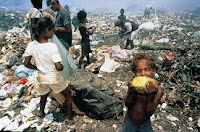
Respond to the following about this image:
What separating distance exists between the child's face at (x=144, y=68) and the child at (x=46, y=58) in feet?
3.52

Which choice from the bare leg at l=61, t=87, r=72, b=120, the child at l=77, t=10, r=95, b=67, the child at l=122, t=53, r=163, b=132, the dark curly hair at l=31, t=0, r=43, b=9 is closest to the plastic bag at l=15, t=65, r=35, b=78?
the child at l=77, t=10, r=95, b=67

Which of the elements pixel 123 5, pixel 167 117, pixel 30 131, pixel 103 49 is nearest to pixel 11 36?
pixel 103 49

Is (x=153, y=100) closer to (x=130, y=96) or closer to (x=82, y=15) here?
(x=130, y=96)

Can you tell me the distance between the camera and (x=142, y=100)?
7.34ft

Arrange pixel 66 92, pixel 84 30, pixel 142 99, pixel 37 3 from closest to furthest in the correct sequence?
pixel 142 99, pixel 66 92, pixel 37 3, pixel 84 30

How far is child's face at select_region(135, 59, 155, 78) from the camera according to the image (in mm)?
2201

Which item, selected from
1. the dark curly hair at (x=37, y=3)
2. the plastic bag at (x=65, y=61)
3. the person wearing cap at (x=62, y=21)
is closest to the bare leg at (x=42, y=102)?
the plastic bag at (x=65, y=61)

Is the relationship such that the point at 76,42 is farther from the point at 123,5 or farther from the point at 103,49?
the point at 123,5

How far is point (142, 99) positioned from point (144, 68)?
0.24 metres

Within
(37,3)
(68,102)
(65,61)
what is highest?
(37,3)

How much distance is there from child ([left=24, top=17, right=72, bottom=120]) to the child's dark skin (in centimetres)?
106

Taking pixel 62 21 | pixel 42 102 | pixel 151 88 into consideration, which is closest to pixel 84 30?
pixel 62 21

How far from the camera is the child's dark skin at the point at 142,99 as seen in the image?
7.24 feet

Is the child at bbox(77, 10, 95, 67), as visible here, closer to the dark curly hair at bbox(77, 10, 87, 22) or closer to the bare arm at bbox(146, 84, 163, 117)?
the dark curly hair at bbox(77, 10, 87, 22)
